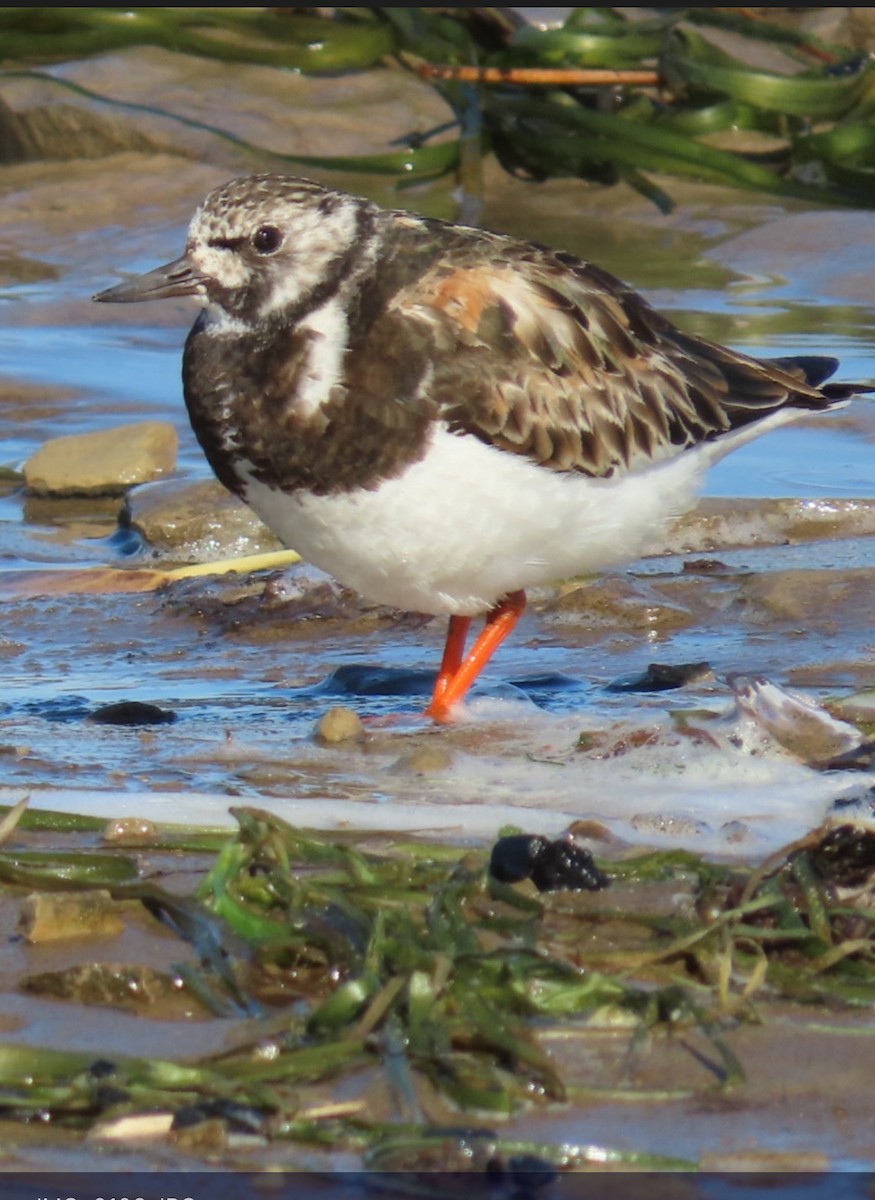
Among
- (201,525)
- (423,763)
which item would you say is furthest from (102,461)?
(423,763)

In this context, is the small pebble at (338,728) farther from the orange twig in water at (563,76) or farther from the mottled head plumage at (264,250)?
the orange twig in water at (563,76)

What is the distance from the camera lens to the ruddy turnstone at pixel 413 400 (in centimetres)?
321

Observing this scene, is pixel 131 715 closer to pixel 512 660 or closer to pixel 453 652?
pixel 453 652

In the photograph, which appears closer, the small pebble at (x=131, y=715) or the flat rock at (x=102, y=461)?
the small pebble at (x=131, y=715)

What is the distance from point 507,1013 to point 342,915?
26 centimetres

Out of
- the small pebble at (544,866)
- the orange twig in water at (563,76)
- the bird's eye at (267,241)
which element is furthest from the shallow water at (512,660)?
the bird's eye at (267,241)

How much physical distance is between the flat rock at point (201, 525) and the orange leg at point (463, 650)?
936 mm

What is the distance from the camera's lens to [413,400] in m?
3.22

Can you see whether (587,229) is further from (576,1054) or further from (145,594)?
(576,1054)

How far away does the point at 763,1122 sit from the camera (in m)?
1.99

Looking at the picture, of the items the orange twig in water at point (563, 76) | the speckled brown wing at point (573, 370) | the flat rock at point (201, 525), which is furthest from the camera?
the orange twig in water at point (563, 76)

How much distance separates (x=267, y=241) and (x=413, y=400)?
42 centimetres

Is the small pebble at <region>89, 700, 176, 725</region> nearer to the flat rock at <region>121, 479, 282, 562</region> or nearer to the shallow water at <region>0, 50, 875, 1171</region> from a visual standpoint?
the shallow water at <region>0, 50, 875, 1171</region>

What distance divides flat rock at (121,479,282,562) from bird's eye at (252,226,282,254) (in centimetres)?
131
